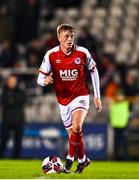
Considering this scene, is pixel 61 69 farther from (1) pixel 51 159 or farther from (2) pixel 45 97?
(2) pixel 45 97

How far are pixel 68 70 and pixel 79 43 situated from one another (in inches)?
443

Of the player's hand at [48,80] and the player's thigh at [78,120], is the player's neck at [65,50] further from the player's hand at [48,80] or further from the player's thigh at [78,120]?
the player's thigh at [78,120]

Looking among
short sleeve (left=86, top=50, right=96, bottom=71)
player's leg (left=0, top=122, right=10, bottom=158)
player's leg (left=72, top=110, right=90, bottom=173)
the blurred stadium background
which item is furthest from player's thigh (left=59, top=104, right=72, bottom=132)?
the blurred stadium background

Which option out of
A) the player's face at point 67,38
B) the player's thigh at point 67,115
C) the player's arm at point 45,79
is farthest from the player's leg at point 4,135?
the player's face at point 67,38

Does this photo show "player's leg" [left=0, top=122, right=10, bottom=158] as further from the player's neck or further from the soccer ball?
the player's neck

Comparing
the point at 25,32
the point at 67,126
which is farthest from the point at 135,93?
the point at 67,126

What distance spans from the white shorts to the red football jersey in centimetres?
6

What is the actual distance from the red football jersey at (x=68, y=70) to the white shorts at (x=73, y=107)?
0.21 feet

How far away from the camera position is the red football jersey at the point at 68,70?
15234 mm

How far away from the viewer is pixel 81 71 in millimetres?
15281

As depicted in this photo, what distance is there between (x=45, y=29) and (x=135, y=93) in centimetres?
605

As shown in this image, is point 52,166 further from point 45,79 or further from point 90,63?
point 90,63

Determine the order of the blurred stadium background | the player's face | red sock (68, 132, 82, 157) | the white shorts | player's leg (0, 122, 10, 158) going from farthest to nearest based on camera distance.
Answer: the blurred stadium background
player's leg (0, 122, 10, 158)
the white shorts
red sock (68, 132, 82, 157)
the player's face

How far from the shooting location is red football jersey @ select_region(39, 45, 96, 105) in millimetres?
15234
